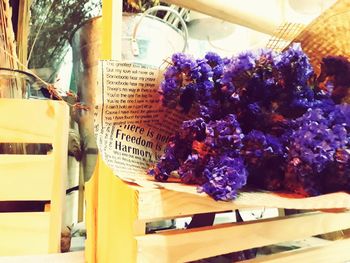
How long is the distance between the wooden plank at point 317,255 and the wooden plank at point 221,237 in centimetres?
3

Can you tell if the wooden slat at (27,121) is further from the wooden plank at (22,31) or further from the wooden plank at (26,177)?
the wooden plank at (22,31)

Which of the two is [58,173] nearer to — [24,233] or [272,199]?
[24,233]

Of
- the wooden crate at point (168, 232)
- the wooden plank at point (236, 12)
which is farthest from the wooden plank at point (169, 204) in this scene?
the wooden plank at point (236, 12)

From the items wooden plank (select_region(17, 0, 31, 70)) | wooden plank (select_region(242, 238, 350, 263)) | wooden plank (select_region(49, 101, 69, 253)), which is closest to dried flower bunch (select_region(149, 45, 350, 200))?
wooden plank (select_region(242, 238, 350, 263))

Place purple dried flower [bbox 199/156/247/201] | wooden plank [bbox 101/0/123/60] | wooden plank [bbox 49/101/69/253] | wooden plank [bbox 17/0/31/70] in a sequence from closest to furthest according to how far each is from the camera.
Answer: purple dried flower [bbox 199/156/247/201] < wooden plank [bbox 101/0/123/60] < wooden plank [bbox 49/101/69/253] < wooden plank [bbox 17/0/31/70]

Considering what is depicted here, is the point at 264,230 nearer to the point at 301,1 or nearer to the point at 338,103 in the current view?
the point at 338,103

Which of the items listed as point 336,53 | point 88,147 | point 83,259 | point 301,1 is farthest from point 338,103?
point 301,1

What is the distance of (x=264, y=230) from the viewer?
1.81 ft

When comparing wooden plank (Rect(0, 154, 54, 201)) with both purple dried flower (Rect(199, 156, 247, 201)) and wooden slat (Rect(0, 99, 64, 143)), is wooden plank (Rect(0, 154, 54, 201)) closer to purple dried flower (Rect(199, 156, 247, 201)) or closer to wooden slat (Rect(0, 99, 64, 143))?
wooden slat (Rect(0, 99, 64, 143))

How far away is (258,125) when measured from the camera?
508 mm

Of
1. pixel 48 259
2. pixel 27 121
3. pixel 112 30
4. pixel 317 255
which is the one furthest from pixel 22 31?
pixel 317 255

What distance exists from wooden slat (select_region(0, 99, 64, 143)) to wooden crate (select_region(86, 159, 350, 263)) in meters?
0.14

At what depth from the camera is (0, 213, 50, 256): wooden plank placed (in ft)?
2.11

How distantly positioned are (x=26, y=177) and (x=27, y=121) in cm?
10
